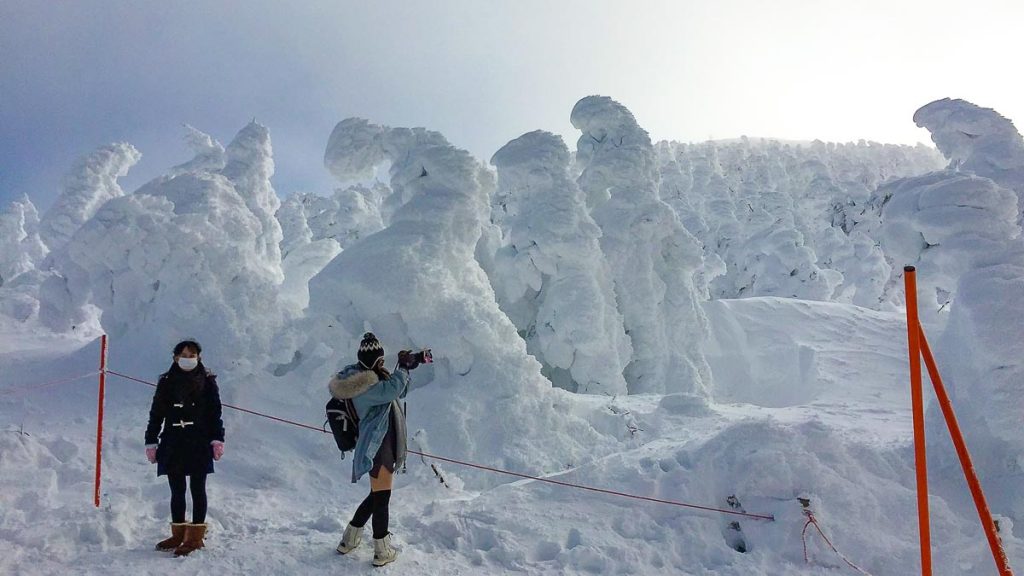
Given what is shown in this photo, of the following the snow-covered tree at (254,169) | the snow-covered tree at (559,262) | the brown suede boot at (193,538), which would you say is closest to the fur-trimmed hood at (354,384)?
the brown suede boot at (193,538)

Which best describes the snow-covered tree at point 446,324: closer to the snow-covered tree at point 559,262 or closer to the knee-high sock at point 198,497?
the knee-high sock at point 198,497

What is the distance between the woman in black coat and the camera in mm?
4109

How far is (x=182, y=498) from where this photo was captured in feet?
13.5

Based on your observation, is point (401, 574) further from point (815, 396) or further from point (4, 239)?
point (4, 239)

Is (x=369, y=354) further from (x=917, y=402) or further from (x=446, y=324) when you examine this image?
(x=446, y=324)

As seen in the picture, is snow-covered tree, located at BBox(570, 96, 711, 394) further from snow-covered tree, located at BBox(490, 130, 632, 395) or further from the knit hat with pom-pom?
the knit hat with pom-pom

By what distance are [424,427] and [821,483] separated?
5625mm

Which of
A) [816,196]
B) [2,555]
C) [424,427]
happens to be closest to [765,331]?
[424,427]

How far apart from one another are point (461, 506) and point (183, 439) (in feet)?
8.44

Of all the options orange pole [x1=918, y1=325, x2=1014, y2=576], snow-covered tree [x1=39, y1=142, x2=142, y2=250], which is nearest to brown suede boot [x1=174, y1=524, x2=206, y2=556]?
orange pole [x1=918, y1=325, x2=1014, y2=576]

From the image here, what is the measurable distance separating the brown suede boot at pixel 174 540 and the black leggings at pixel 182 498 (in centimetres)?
4

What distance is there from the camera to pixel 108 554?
391 cm

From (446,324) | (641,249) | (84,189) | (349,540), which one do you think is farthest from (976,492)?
(84,189)

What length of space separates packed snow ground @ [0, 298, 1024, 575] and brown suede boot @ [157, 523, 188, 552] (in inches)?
3.9
